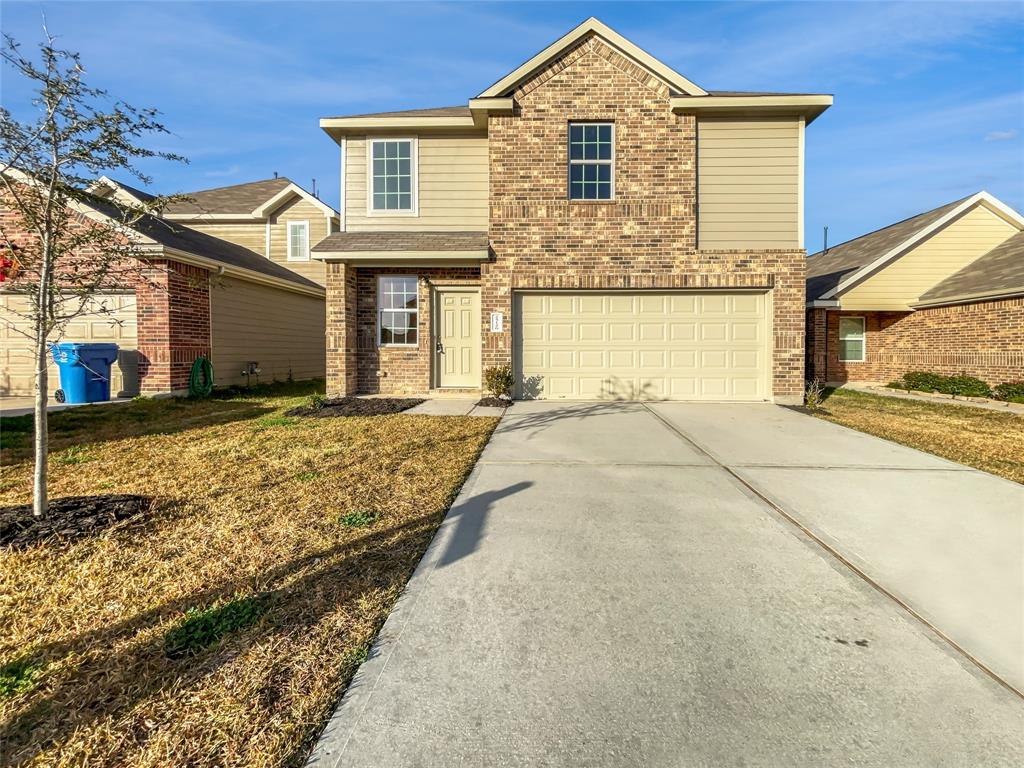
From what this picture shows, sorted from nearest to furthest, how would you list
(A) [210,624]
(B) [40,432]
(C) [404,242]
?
(A) [210,624] < (B) [40,432] < (C) [404,242]

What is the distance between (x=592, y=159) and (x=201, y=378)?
31.9 ft

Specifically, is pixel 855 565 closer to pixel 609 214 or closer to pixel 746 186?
Answer: pixel 609 214

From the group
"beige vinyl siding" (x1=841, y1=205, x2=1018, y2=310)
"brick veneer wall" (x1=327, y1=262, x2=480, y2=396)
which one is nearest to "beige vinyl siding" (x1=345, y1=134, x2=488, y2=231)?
"brick veneer wall" (x1=327, y1=262, x2=480, y2=396)

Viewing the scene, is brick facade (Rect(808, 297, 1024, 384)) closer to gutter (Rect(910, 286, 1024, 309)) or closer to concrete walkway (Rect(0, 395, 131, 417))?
gutter (Rect(910, 286, 1024, 309))

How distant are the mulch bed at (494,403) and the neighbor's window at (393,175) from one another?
4539 mm

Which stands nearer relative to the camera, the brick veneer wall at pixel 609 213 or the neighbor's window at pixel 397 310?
the brick veneer wall at pixel 609 213

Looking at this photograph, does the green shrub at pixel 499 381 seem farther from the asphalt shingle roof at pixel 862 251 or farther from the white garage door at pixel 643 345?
the asphalt shingle roof at pixel 862 251

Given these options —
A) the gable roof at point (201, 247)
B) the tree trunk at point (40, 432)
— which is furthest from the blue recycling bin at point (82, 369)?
the tree trunk at point (40, 432)

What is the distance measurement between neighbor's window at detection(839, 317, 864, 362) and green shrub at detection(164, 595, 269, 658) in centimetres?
1799

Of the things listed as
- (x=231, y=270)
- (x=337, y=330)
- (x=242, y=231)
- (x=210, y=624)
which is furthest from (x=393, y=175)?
(x=242, y=231)

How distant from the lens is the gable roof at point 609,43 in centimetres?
995

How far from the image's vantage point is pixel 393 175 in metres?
10.9

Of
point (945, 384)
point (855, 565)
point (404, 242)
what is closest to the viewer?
point (855, 565)

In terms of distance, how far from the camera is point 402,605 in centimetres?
261
